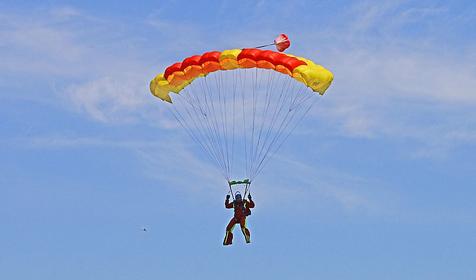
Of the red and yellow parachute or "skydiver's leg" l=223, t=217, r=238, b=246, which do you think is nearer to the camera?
the red and yellow parachute

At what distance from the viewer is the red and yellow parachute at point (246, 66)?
188 ft

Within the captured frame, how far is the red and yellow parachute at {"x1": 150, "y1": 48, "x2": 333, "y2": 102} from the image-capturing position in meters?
57.3

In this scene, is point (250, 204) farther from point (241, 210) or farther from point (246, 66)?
point (246, 66)

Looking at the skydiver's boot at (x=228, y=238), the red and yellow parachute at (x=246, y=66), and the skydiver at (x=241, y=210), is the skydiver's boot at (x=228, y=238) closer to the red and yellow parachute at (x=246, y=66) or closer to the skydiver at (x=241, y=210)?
the skydiver at (x=241, y=210)

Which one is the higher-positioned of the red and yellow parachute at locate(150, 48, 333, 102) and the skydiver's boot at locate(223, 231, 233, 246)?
the red and yellow parachute at locate(150, 48, 333, 102)

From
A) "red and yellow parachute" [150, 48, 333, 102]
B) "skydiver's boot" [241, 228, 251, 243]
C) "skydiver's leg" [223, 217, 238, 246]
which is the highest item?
"red and yellow parachute" [150, 48, 333, 102]

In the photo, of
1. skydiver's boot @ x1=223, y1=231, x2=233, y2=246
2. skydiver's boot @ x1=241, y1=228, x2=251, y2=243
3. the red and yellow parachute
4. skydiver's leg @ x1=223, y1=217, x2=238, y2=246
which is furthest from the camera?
skydiver's boot @ x1=223, y1=231, x2=233, y2=246

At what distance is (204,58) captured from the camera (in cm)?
5916

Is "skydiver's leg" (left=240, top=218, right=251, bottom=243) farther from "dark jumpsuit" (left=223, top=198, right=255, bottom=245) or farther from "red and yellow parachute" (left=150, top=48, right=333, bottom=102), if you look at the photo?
"red and yellow parachute" (left=150, top=48, right=333, bottom=102)

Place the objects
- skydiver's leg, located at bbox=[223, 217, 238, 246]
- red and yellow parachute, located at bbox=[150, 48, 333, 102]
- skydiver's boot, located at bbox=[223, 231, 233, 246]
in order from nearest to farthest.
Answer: red and yellow parachute, located at bbox=[150, 48, 333, 102], skydiver's leg, located at bbox=[223, 217, 238, 246], skydiver's boot, located at bbox=[223, 231, 233, 246]

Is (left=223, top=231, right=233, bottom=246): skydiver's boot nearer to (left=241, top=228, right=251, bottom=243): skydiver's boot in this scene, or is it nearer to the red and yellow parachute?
(left=241, top=228, right=251, bottom=243): skydiver's boot

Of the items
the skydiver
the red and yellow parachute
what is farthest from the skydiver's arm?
the red and yellow parachute

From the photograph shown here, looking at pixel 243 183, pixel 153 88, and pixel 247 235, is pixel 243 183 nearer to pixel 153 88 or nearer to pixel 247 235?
pixel 247 235

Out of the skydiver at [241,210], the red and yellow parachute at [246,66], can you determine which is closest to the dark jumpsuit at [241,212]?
the skydiver at [241,210]
